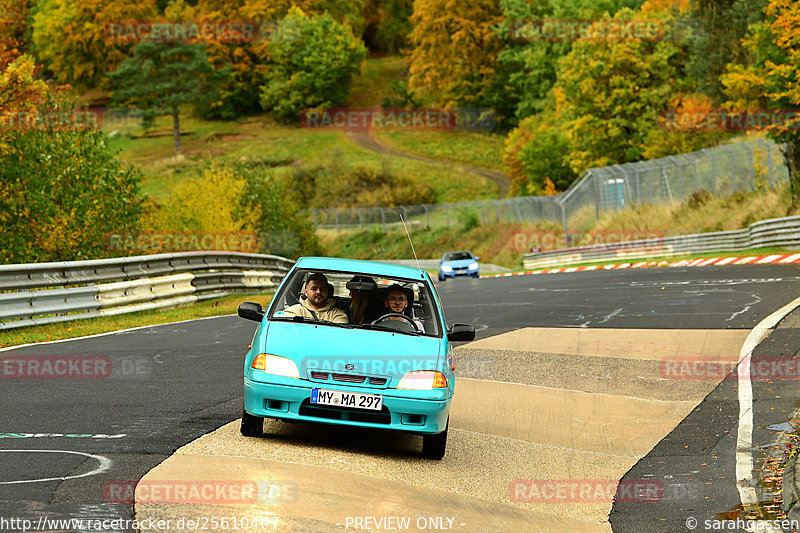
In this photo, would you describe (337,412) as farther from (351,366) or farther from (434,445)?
(434,445)

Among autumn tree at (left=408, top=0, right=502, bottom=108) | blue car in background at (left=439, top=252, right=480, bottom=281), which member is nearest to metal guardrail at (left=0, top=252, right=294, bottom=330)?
blue car in background at (left=439, top=252, right=480, bottom=281)

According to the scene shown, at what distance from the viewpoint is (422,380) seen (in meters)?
8.09

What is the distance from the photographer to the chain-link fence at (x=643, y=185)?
42000mm

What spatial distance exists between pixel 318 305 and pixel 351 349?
0.93 meters

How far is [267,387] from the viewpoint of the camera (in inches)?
311

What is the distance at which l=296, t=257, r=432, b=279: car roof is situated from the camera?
30.1 ft

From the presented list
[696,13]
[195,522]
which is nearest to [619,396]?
[195,522]

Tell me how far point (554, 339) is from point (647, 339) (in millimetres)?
1399

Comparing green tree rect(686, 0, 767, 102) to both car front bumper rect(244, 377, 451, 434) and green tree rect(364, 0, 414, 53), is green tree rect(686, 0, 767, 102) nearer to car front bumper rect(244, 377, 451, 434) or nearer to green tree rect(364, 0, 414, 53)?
car front bumper rect(244, 377, 451, 434)

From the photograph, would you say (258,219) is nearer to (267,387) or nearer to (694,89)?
(694,89)
